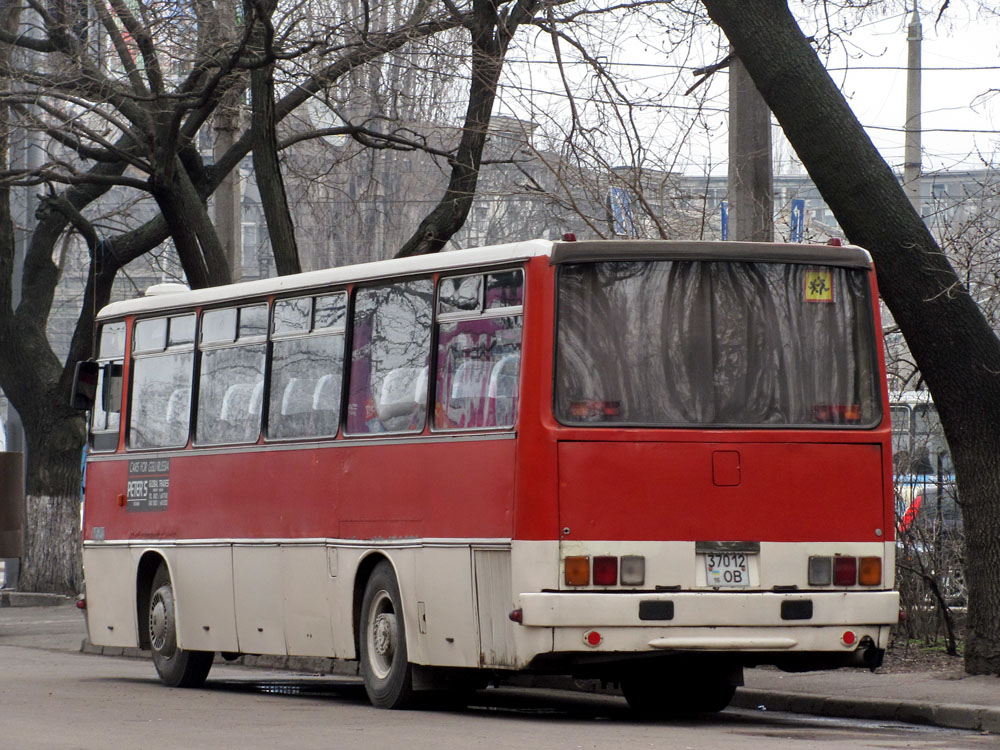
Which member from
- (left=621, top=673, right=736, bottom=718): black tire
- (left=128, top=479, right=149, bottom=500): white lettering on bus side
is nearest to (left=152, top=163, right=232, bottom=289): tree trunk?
(left=128, top=479, right=149, bottom=500): white lettering on bus side

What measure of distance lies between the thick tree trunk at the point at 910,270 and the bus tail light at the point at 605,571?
3532 mm

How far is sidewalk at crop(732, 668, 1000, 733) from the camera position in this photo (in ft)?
36.7

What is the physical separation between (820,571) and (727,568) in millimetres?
586

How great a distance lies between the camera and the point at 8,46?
22.3 metres

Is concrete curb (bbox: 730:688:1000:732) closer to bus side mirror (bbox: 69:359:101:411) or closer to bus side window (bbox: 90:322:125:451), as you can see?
bus side window (bbox: 90:322:125:451)

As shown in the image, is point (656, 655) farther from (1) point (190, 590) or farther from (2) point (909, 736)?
(1) point (190, 590)

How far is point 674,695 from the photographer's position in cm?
1230

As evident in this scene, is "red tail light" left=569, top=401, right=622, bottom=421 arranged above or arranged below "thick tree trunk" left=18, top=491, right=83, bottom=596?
above

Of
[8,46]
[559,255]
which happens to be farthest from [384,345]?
[8,46]

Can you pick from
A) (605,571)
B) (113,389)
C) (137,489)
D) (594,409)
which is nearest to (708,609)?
(605,571)

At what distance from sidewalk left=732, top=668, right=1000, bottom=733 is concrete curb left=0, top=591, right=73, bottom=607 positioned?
1382cm

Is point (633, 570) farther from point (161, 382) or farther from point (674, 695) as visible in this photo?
point (161, 382)

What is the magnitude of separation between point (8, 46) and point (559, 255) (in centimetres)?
1342

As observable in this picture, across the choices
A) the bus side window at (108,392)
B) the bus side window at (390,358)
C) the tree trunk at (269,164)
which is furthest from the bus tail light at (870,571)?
the tree trunk at (269,164)
